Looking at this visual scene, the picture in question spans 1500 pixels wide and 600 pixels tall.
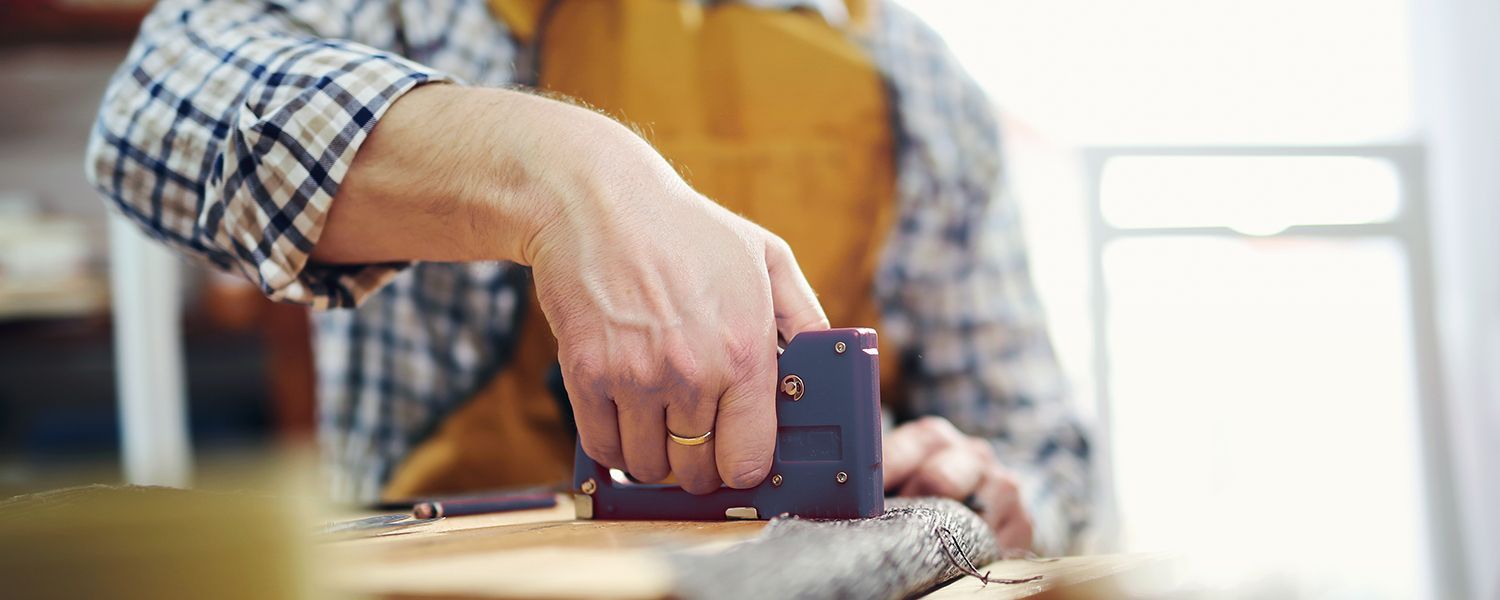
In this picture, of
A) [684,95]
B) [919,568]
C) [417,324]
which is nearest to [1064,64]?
[684,95]

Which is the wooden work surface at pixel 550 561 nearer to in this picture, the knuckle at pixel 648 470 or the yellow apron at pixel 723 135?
the knuckle at pixel 648 470

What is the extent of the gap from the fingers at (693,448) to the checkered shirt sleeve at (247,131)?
22cm

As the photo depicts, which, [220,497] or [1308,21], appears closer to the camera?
[220,497]

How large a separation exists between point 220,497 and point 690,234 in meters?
0.21

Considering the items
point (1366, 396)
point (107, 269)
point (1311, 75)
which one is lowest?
point (1366, 396)

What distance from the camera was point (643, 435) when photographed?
1.55 feet

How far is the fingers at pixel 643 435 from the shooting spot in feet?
1.52

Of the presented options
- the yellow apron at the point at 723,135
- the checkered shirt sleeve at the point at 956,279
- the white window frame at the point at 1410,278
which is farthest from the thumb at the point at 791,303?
the white window frame at the point at 1410,278

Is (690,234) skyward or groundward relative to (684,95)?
groundward

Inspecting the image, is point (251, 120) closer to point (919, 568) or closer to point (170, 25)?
point (170, 25)

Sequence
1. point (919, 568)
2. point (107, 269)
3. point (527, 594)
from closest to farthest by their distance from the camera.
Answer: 1. point (527, 594)
2. point (919, 568)
3. point (107, 269)

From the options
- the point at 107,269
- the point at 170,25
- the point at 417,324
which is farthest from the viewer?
the point at 107,269

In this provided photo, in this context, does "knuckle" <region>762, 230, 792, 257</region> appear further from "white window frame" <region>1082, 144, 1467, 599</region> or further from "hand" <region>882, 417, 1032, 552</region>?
"white window frame" <region>1082, 144, 1467, 599</region>

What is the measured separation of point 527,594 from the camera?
30 centimetres
